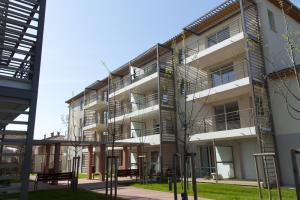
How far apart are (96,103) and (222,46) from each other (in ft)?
62.3

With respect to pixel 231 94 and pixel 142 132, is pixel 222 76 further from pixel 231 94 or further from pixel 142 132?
pixel 142 132

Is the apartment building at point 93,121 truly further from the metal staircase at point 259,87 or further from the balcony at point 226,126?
the metal staircase at point 259,87

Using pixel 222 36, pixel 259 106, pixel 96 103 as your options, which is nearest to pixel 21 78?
pixel 259 106

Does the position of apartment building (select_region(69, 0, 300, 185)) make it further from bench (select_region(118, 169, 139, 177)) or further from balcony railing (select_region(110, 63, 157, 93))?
bench (select_region(118, 169, 139, 177))

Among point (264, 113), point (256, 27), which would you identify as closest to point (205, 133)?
point (264, 113)

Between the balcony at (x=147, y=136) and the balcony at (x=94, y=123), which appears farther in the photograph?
the balcony at (x=94, y=123)

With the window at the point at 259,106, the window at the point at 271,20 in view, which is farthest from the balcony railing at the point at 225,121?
the window at the point at 271,20

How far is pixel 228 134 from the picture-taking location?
16469 mm

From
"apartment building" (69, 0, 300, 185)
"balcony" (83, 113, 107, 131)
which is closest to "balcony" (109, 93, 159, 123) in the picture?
"apartment building" (69, 0, 300, 185)

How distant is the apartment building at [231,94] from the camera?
15344mm

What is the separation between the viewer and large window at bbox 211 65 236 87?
1828 centimetres

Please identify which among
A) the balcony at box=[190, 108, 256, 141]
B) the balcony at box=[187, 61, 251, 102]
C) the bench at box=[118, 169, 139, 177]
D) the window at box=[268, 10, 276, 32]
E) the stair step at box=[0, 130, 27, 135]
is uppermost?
the window at box=[268, 10, 276, 32]

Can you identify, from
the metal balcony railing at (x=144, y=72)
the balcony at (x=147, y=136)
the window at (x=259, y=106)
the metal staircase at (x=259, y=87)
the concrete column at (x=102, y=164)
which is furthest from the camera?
the metal balcony railing at (x=144, y=72)

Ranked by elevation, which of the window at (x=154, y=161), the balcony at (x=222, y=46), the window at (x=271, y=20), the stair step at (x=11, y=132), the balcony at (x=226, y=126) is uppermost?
the window at (x=271, y=20)
